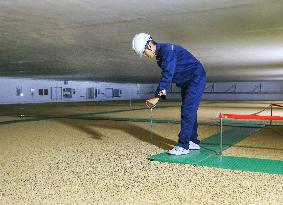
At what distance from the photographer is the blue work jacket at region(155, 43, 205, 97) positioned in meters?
3.54

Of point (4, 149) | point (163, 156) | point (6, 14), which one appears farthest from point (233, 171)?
point (6, 14)

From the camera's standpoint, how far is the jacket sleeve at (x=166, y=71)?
11.5 feet

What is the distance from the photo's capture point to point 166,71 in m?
3.54

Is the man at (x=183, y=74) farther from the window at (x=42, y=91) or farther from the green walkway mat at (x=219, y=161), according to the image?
the window at (x=42, y=91)

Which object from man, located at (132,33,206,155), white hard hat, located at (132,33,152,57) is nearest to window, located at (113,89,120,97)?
man, located at (132,33,206,155)

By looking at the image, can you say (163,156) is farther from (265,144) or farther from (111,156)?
(265,144)

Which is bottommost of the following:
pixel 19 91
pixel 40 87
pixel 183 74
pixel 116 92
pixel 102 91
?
pixel 116 92

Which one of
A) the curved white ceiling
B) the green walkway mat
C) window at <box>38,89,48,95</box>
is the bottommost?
the green walkway mat

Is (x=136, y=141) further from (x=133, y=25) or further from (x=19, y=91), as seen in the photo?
(x=19, y=91)

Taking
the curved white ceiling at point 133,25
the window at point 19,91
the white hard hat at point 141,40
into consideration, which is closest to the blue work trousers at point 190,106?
the white hard hat at point 141,40

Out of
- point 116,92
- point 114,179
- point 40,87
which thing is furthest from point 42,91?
point 114,179

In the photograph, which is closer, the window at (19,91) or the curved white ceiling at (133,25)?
the curved white ceiling at (133,25)

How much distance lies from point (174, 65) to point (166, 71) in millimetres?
128

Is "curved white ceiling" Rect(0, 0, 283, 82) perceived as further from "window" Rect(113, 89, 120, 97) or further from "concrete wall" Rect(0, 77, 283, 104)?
"window" Rect(113, 89, 120, 97)
